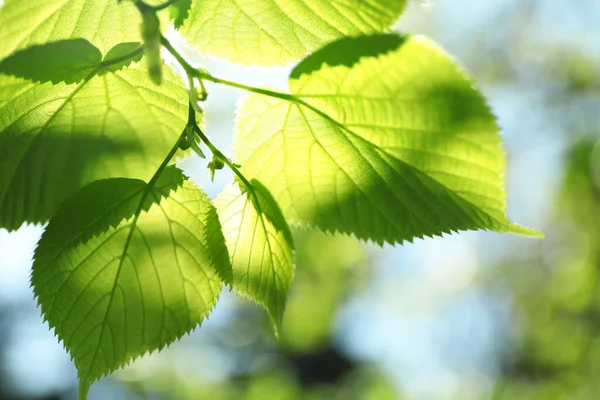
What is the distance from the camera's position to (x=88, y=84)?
29.1 inches

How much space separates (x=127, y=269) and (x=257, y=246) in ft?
0.54

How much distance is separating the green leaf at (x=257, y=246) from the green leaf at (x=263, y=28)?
0.17 meters

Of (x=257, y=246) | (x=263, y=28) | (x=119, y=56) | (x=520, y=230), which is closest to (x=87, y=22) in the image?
(x=119, y=56)

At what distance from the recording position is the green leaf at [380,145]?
592 mm

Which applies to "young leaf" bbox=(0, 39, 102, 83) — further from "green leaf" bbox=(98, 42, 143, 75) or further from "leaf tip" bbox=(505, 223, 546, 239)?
"leaf tip" bbox=(505, 223, 546, 239)

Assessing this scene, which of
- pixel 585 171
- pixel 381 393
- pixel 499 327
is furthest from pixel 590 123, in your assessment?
pixel 381 393

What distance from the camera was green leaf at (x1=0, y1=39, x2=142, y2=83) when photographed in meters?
0.59

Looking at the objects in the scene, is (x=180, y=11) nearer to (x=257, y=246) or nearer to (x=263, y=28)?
(x=263, y=28)

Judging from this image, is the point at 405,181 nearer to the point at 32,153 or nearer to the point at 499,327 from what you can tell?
the point at 32,153

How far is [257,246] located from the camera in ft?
2.35

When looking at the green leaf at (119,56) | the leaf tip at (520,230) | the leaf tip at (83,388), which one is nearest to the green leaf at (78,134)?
the green leaf at (119,56)

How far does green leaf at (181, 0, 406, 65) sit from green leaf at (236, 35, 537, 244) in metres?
0.06

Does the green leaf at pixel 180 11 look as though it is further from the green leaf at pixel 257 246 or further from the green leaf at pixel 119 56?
the green leaf at pixel 257 246

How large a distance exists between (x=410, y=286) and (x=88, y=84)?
10.6 metres
